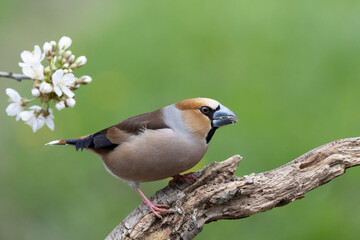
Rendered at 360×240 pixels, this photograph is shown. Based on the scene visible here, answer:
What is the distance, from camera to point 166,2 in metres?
7.64

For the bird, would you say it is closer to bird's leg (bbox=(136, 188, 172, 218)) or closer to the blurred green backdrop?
bird's leg (bbox=(136, 188, 172, 218))

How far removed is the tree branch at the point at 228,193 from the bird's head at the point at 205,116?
31 centimetres

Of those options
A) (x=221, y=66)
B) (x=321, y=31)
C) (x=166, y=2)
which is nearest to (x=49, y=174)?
(x=221, y=66)

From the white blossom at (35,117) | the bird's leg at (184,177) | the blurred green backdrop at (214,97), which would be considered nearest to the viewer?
the white blossom at (35,117)

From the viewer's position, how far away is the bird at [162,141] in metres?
3.71

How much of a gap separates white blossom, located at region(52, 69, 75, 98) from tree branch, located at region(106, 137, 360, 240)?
1.42 metres

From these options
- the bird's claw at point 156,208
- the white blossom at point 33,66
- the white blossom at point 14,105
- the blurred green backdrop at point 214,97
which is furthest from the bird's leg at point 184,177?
the blurred green backdrop at point 214,97

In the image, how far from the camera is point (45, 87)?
2.62 m

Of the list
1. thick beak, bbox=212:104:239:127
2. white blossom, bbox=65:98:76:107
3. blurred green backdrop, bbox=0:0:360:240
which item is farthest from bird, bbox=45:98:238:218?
blurred green backdrop, bbox=0:0:360:240

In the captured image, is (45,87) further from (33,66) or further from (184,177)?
(184,177)

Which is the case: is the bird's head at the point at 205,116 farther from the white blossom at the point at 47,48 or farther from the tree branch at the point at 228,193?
the white blossom at the point at 47,48

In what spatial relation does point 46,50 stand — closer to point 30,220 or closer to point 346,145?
point 346,145

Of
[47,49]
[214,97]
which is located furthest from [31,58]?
[214,97]

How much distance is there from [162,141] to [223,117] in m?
0.47
